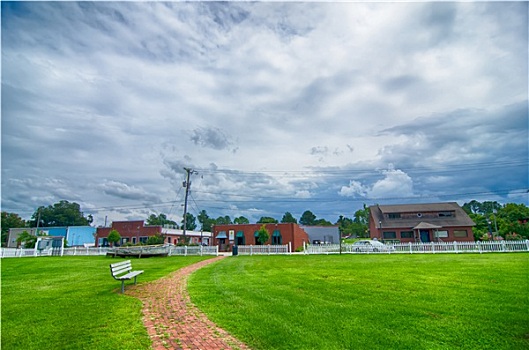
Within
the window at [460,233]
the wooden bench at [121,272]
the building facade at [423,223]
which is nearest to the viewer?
the wooden bench at [121,272]

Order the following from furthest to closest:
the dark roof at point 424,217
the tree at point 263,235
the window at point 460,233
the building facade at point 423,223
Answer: the dark roof at point 424,217
the building facade at point 423,223
the window at point 460,233
the tree at point 263,235

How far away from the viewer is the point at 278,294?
8555 mm

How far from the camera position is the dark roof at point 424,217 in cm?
4406

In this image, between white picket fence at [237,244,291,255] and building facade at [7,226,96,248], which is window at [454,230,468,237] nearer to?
white picket fence at [237,244,291,255]

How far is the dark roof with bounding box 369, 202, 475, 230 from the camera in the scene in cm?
4406

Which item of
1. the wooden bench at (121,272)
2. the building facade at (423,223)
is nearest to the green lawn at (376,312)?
the wooden bench at (121,272)

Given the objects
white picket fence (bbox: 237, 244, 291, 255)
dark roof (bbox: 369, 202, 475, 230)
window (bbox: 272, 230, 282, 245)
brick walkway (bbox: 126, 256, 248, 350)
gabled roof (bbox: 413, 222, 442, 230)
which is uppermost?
dark roof (bbox: 369, 202, 475, 230)

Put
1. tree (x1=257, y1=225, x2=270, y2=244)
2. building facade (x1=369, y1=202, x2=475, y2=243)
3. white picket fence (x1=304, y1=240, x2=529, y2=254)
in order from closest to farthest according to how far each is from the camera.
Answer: white picket fence (x1=304, y1=240, x2=529, y2=254) < tree (x1=257, y1=225, x2=270, y2=244) < building facade (x1=369, y1=202, x2=475, y2=243)

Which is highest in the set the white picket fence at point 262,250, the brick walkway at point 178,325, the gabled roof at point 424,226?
the gabled roof at point 424,226

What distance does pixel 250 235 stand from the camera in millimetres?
41125

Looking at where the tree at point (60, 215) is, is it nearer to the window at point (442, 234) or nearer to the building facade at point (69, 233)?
the building facade at point (69, 233)

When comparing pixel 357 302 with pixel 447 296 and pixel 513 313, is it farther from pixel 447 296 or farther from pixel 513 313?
pixel 513 313

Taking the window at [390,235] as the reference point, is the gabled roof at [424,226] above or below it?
above

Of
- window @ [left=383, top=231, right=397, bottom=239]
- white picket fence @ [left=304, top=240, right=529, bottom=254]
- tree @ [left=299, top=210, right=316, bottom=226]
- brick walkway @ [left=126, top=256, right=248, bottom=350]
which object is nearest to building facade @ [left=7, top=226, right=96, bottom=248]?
white picket fence @ [left=304, top=240, right=529, bottom=254]
